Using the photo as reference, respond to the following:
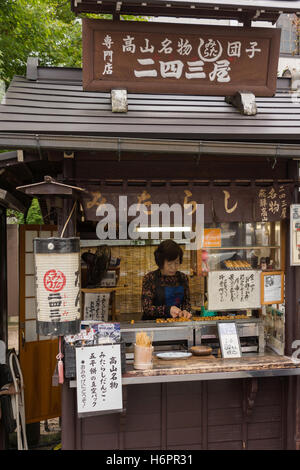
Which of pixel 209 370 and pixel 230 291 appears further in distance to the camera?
pixel 230 291

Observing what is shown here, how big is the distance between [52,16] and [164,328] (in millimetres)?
11893

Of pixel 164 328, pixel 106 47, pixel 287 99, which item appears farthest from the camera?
pixel 287 99

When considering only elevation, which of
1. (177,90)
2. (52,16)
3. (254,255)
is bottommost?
(254,255)

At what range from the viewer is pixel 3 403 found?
6062 millimetres

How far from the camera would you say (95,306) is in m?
7.61

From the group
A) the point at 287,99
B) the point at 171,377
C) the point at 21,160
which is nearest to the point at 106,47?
the point at 21,160

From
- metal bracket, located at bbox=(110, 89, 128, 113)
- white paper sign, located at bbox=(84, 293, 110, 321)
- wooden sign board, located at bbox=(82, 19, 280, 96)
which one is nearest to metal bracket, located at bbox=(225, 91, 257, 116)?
wooden sign board, located at bbox=(82, 19, 280, 96)

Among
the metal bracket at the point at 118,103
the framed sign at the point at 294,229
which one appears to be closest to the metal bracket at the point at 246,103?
the framed sign at the point at 294,229

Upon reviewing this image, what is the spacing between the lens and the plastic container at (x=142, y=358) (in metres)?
5.30

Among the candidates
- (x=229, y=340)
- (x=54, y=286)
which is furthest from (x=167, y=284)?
(x=54, y=286)

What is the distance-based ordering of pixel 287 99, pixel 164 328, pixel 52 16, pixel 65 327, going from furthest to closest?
pixel 52 16
pixel 287 99
pixel 164 328
pixel 65 327

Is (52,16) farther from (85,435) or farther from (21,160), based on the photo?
(85,435)

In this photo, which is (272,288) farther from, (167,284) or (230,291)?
(167,284)

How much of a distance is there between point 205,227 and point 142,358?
218 cm
